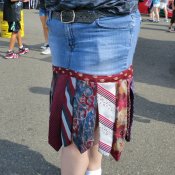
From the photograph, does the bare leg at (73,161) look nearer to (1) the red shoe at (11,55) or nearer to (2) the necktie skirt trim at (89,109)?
(2) the necktie skirt trim at (89,109)

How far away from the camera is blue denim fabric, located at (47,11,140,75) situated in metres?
1.66

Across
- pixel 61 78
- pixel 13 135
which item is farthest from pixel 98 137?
pixel 13 135

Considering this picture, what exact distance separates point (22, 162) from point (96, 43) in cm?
142

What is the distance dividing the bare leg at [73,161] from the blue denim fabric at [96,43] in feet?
1.38

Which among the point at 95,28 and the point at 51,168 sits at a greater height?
the point at 95,28

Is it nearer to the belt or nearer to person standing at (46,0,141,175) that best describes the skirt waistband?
person standing at (46,0,141,175)

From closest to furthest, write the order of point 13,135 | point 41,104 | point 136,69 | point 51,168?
point 51,168, point 13,135, point 41,104, point 136,69

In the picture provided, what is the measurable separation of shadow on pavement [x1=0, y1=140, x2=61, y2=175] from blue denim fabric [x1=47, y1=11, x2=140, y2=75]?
1.15m

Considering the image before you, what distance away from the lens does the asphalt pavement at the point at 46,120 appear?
2742 mm

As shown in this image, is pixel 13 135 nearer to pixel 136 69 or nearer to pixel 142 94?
A: pixel 142 94

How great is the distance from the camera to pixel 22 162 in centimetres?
276

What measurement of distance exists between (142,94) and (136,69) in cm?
124

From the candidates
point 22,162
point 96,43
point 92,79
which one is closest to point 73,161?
point 92,79

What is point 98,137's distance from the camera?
1.95 m
